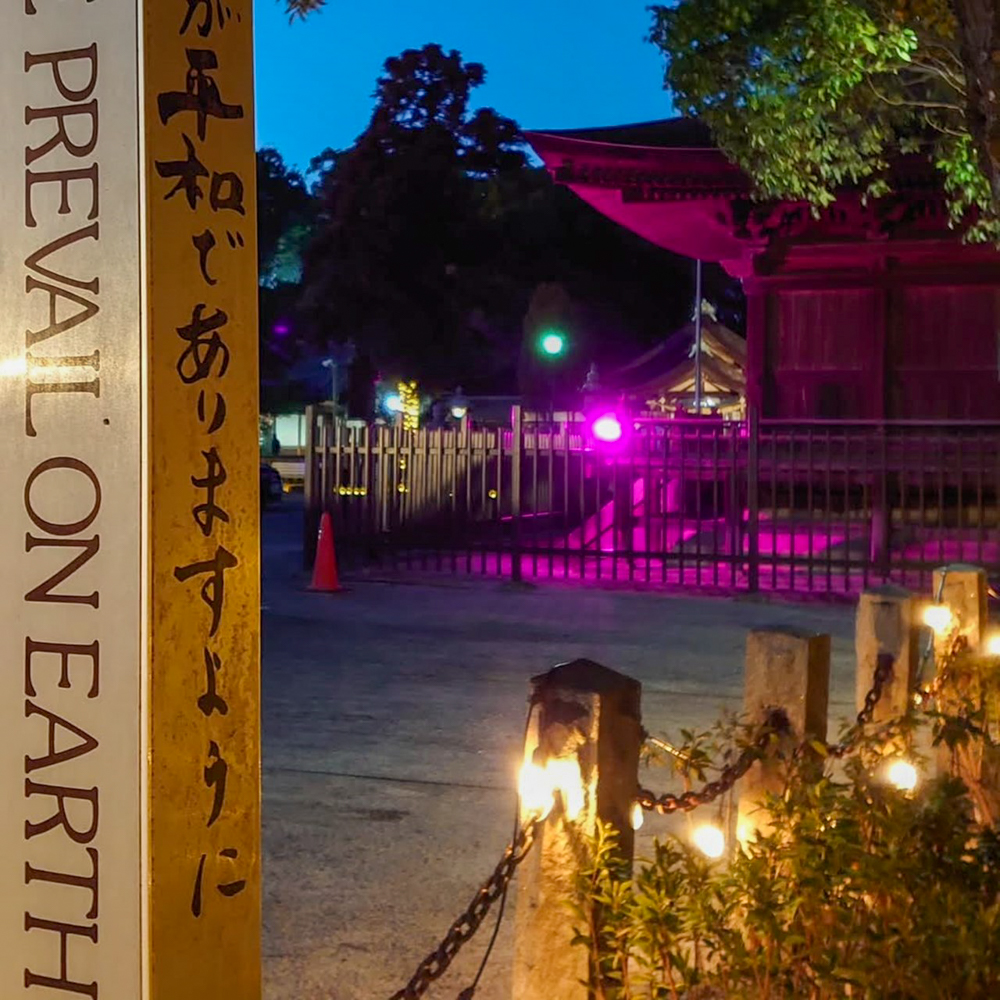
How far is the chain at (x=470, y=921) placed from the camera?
106 inches

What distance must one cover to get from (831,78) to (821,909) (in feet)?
25.2

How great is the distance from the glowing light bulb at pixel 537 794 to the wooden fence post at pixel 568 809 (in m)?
0.02

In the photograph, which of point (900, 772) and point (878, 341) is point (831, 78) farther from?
point (878, 341)

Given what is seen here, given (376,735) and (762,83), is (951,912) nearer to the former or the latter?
(376,735)

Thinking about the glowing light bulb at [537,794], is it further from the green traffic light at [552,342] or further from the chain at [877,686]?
the green traffic light at [552,342]

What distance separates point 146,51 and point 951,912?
229 cm

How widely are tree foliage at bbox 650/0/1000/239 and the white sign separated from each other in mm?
7450

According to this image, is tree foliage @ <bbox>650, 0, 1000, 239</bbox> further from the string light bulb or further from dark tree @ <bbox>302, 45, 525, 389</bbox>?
dark tree @ <bbox>302, 45, 525, 389</bbox>

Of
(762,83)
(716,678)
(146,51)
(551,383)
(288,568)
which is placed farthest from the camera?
(551,383)

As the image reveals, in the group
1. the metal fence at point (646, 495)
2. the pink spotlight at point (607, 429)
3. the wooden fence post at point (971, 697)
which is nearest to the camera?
the wooden fence post at point (971, 697)

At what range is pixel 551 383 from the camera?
124 feet

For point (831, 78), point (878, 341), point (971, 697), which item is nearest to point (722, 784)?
point (971, 697)

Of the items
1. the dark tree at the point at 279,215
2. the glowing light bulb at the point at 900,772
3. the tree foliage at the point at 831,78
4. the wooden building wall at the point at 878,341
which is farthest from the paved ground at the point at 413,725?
the dark tree at the point at 279,215

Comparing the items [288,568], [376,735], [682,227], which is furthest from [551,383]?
[376,735]
